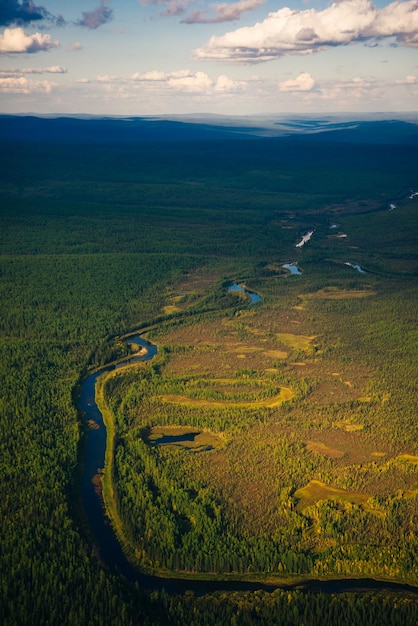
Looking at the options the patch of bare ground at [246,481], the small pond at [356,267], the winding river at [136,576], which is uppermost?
the small pond at [356,267]

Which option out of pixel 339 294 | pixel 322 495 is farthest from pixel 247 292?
pixel 322 495

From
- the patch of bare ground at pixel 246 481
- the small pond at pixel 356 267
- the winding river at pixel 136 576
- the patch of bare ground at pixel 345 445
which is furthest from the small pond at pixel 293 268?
the winding river at pixel 136 576

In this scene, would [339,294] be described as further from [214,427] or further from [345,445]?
[345,445]

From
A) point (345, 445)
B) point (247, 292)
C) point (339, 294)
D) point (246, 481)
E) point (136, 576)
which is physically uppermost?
point (339, 294)

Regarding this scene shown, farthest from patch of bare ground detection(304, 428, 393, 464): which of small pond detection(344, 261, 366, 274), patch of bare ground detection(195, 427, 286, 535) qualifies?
small pond detection(344, 261, 366, 274)

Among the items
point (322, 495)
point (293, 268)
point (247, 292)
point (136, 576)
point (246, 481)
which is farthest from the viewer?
point (293, 268)

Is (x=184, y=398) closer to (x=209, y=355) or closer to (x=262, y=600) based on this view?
(x=209, y=355)

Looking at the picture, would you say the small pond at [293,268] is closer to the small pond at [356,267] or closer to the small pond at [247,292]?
the small pond at [356,267]

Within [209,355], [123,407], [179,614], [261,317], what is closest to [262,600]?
[179,614]

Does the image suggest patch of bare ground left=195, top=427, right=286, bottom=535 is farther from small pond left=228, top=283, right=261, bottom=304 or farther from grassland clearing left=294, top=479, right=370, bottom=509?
small pond left=228, top=283, right=261, bottom=304
